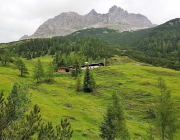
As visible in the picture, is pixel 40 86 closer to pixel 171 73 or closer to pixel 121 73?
pixel 121 73

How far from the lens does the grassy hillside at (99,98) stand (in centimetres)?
6296

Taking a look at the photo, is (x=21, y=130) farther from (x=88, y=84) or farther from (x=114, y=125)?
(x=88, y=84)

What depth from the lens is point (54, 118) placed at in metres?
61.3

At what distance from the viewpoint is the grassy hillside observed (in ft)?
207

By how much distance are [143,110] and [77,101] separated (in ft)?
Answer: 73.2

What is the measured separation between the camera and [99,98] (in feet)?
310

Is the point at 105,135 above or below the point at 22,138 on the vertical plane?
below

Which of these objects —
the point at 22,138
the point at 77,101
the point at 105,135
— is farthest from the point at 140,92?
the point at 22,138

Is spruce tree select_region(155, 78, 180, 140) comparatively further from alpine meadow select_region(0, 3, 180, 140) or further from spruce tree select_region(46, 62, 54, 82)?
spruce tree select_region(46, 62, 54, 82)

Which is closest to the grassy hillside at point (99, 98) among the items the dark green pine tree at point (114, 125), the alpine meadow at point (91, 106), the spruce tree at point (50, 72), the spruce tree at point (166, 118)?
the alpine meadow at point (91, 106)

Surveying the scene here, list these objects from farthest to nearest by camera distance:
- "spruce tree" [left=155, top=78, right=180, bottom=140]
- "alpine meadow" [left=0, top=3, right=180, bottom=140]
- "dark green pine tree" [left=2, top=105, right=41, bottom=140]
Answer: "spruce tree" [left=155, top=78, right=180, bottom=140], "alpine meadow" [left=0, top=3, right=180, bottom=140], "dark green pine tree" [left=2, top=105, right=41, bottom=140]

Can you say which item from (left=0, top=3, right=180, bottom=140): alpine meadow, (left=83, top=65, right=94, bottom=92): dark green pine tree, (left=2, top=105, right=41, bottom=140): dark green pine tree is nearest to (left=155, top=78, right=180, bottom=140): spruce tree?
(left=0, top=3, right=180, bottom=140): alpine meadow

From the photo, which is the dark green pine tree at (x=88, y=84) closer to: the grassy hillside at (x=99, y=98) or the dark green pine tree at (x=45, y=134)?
the grassy hillside at (x=99, y=98)

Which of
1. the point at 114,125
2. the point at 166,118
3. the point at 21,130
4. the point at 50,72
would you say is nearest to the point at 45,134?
the point at 21,130
